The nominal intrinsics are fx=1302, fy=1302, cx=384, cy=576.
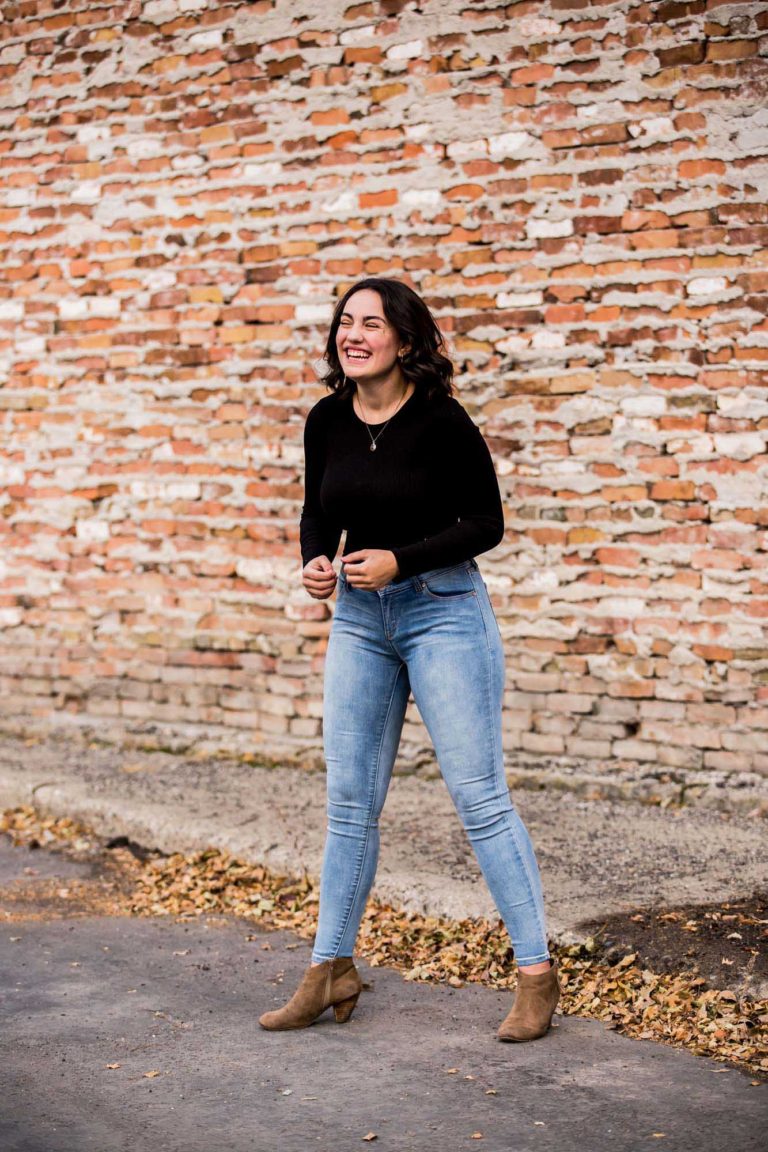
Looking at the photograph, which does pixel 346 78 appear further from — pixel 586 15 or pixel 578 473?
pixel 578 473

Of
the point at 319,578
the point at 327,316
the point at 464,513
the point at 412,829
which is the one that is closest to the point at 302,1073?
the point at 319,578

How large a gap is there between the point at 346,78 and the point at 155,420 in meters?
2.05

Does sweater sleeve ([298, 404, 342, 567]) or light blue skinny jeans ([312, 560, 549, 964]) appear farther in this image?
sweater sleeve ([298, 404, 342, 567])

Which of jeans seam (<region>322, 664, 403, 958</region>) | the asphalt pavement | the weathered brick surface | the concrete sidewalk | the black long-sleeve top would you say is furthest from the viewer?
the weathered brick surface

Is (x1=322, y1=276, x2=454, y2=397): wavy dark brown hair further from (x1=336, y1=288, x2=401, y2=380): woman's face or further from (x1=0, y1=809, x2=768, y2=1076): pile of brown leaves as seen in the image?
(x1=0, y1=809, x2=768, y2=1076): pile of brown leaves

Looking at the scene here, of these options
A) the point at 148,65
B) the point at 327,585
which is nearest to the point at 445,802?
the point at 327,585

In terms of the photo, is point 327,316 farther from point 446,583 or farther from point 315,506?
point 446,583

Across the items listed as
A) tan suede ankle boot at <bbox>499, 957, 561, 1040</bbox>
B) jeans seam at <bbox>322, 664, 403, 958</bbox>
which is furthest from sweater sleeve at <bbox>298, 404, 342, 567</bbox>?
tan suede ankle boot at <bbox>499, 957, 561, 1040</bbox>

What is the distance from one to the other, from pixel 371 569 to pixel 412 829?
94.2 inches

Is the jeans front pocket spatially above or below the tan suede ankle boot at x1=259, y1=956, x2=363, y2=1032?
above

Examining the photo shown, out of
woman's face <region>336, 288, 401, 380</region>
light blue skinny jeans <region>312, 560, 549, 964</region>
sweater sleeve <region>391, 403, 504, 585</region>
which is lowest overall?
light blue skinny jeans <region>312, 560, 549, 964</region>

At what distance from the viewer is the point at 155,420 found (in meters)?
7.16

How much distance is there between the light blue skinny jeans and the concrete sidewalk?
0.83 metres

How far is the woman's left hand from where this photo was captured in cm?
359
